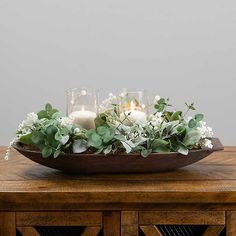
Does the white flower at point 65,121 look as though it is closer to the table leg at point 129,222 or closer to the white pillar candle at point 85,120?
the white pillar candle at point 85,120

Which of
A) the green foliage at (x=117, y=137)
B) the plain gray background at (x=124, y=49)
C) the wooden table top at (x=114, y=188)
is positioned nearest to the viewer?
the wooden table top at (x=114, y=188)

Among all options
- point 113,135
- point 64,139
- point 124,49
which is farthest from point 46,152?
point 124,49

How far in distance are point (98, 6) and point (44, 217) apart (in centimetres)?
174

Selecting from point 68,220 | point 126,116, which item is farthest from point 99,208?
point 126,116

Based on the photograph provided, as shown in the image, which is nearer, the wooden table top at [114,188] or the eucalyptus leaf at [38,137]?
the wooden table top at [114,188]

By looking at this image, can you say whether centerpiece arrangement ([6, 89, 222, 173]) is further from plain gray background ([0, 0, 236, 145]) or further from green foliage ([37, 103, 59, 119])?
plain gray background ([0, 0, 236, 145])

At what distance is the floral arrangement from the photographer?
4.29 ft

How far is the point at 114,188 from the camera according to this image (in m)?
1.23

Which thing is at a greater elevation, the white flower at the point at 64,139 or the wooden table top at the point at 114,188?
the white flower at the point at 64,139

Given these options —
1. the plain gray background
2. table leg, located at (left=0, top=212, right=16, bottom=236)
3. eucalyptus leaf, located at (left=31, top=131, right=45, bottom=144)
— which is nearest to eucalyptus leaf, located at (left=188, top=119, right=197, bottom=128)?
eucalyptus leaf, located at (left=31, top=131, right=45, bottom=144)

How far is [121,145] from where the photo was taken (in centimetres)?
132

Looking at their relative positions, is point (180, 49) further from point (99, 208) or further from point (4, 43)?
point (99, 208)

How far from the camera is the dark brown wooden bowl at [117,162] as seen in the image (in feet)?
4.30

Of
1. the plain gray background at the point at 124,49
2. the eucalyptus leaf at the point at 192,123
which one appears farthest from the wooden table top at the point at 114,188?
the plain gray background at the point at 124,49
